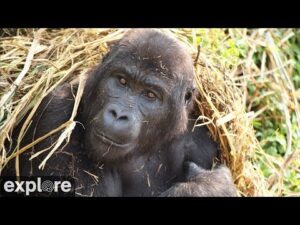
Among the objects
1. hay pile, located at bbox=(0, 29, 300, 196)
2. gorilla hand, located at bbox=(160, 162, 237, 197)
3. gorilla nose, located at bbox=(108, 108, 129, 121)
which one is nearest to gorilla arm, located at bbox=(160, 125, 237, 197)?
gorilla hand, located at bbox=(160, 162, 237, 197)

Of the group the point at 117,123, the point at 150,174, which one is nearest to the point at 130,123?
the point at 117,123

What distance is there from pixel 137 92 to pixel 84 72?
1.84 feet

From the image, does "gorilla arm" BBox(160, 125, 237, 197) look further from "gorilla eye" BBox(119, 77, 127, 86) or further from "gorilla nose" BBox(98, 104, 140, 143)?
"gorilla eye" BBox(119, 77, 127, 86)

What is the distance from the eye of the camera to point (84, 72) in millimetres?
4312

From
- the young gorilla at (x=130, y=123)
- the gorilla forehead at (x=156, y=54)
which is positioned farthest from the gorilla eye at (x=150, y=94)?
the gorilla forehead at (x=156, y=54)

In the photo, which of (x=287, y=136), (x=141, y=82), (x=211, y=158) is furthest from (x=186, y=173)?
(x=287, y=136)

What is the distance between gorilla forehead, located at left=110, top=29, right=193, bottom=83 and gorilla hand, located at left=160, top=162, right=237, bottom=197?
2.18 feet

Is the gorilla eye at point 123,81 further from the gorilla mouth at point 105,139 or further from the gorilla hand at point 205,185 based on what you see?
the gorilla hand at point 205,185

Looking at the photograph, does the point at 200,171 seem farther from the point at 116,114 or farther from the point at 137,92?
the point at 116,114

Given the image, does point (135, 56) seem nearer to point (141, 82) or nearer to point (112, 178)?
point (141, 82)

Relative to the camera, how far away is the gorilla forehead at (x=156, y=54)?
3.91m

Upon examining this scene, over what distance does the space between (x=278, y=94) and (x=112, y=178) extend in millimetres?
2157

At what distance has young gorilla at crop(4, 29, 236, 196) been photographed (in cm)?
384

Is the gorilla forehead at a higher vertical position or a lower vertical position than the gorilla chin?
higher
